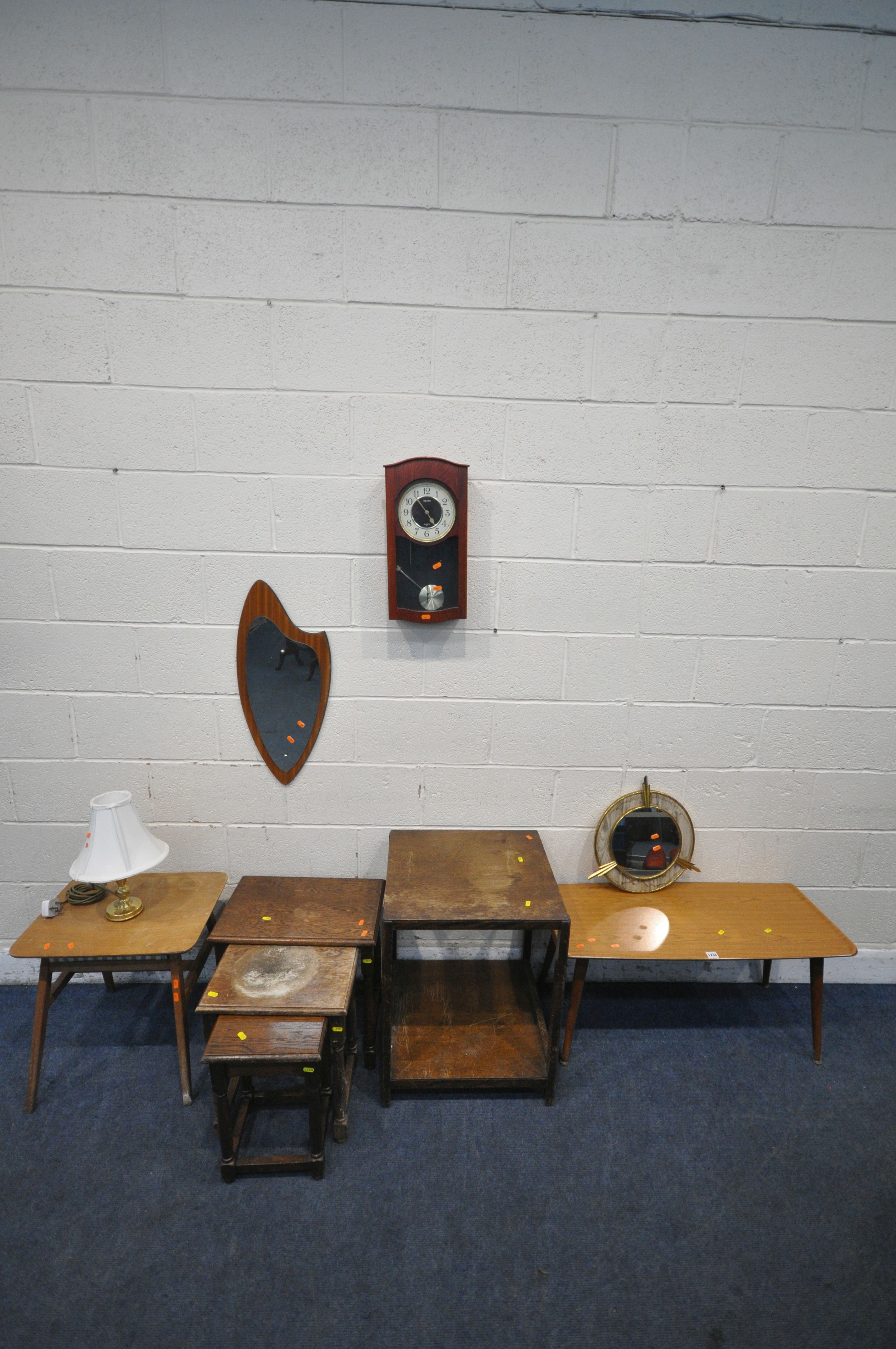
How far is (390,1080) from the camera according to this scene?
1.88 meters

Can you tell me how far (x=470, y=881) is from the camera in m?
1.95

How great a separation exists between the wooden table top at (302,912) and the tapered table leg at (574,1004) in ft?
2.02

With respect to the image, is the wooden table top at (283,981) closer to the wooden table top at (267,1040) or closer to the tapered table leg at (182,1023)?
the wooden table top at (267,1040)

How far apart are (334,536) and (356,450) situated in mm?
253

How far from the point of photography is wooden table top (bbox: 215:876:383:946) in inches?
75.0

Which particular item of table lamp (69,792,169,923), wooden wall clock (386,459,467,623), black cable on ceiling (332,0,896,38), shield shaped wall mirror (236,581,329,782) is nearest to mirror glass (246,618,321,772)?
shield shaped wall mirror (236,581,329,782)

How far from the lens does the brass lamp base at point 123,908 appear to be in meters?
1.96

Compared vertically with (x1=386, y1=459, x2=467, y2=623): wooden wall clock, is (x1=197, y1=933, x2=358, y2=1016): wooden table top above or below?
below

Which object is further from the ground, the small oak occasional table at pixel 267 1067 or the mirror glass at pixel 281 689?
the mirror glass at pixel 281 689

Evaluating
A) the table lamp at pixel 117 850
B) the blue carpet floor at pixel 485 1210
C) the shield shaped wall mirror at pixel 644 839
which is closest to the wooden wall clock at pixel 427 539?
the shield shaped wall mirror at pixel 644 839

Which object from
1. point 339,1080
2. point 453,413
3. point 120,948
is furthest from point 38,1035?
point 453,413

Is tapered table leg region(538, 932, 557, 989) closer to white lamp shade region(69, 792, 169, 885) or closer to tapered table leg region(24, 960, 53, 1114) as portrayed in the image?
white lamp shade region(69, 792, 169, 885)

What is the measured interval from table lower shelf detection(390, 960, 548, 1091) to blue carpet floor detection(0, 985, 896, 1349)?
10 centimetres

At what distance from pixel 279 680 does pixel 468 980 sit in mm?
1180
